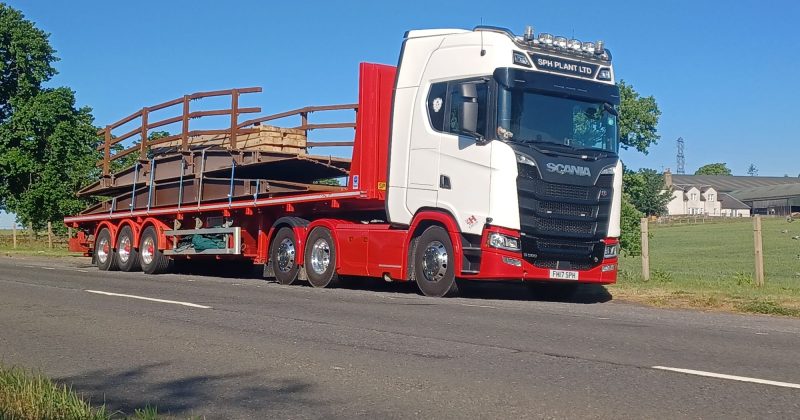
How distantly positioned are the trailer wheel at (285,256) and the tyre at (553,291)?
14.4ft

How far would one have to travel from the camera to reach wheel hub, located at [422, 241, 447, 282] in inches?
558

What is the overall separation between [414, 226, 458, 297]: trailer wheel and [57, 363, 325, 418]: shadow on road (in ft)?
23.1

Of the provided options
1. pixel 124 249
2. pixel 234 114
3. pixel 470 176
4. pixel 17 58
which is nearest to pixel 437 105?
Result: pixel 470 176

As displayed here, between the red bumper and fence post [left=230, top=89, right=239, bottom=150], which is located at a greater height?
fence post [left=230, top=89, right=239, bottom=150]

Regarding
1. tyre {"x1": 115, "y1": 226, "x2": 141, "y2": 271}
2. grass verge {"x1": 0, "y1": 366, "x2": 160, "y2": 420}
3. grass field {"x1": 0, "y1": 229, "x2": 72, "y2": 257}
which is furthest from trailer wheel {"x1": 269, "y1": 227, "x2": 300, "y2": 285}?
grass field {"x1": 0, "y1": 229, "x2": 72, "y2": 257}

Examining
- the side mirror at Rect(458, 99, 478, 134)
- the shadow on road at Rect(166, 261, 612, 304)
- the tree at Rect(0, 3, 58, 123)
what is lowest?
the shadow on road at Rect(166, 261, 612, 304)

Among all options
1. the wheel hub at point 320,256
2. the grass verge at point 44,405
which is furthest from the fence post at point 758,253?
the grass verge at point 44,405

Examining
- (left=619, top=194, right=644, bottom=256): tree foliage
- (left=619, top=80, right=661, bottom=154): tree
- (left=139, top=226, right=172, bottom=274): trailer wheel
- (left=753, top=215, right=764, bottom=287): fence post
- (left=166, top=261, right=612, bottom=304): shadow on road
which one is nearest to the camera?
(left=166, top=261, right=612, bottom=304): shadow on road

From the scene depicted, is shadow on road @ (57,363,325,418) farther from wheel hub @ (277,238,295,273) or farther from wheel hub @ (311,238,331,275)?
wheel hub @ (277,238,295,273)

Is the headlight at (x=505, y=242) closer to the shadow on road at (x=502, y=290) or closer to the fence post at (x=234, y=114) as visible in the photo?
the shadow on road at (x=502, y=290)

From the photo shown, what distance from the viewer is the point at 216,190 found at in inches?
771

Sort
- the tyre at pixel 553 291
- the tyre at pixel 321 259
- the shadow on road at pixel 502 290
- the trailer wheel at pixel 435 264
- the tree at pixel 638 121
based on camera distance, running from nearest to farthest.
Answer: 1. the trailer wheel at pixel 435 264
2. the shadow on road at pixel 502 290
3. the tyre at pixel 553 291
4. the tyre at pixel 321 259
5. the tree at pixel 638 121

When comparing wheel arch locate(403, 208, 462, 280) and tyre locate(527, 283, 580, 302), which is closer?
wheel arch locate(403, 208, 462, 280)

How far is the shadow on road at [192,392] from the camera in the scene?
237 inches
